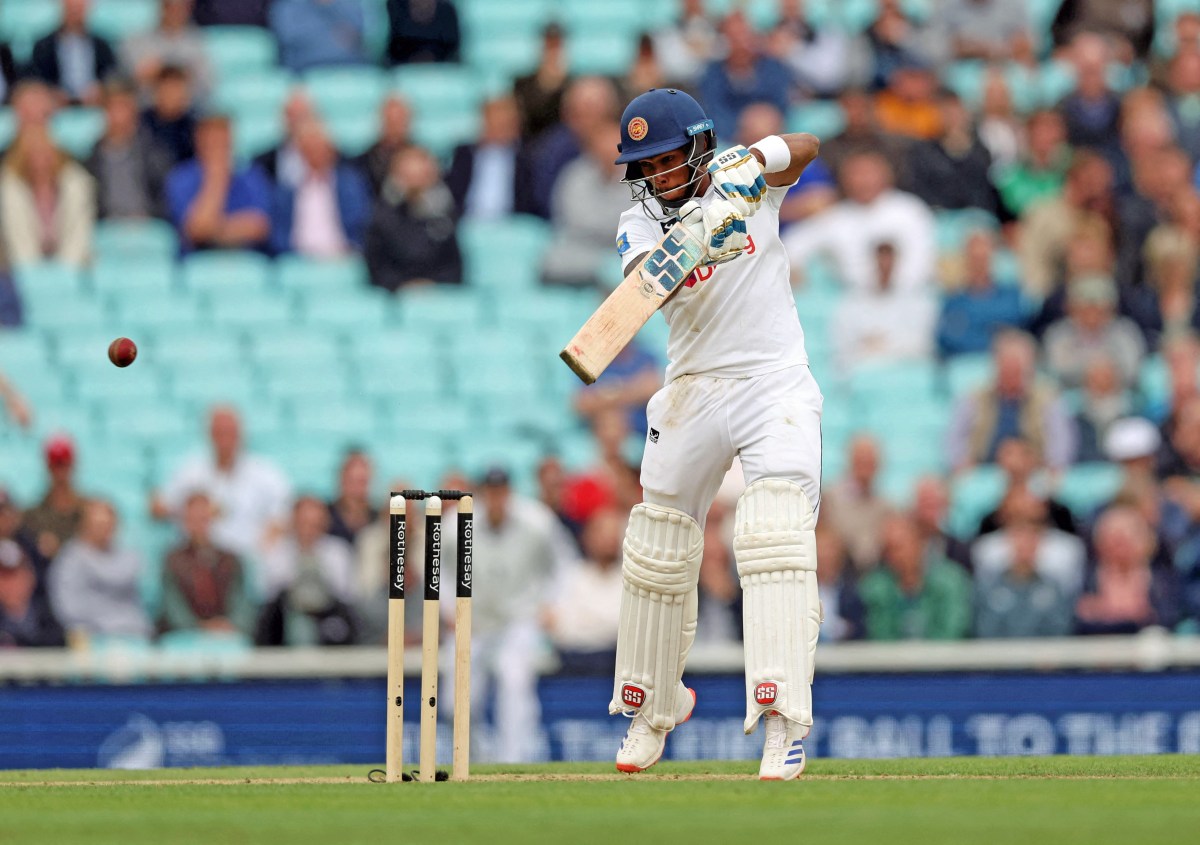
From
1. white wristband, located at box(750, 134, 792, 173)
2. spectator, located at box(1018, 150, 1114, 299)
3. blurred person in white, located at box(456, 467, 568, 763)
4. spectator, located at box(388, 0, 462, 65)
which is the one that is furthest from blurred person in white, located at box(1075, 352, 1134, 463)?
white wristband, located at box(750, 134, 792, 173)

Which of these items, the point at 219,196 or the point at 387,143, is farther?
the point at 219,196

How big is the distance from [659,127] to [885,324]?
21.5 ft

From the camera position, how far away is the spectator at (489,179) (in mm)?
14156

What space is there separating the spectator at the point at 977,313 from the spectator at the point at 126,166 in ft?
16.8

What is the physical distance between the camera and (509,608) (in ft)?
36.4

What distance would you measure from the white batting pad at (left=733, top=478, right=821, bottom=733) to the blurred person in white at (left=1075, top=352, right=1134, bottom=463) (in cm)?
591

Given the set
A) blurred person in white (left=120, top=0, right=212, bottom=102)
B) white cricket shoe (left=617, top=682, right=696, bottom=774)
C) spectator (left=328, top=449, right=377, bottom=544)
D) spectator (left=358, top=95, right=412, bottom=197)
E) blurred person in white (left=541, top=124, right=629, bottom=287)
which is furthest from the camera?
blurred person in white (left=120, top=0, right=212, bottom=102)

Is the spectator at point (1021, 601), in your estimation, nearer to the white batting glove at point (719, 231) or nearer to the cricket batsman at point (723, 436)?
the cricket batsman at point (723, 436)

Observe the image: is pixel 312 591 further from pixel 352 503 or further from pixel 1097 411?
pixel 1097 411

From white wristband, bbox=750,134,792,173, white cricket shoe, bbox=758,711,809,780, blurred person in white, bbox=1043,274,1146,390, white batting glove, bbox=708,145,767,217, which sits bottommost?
white cricket shoe, bbox=758,711,809,780

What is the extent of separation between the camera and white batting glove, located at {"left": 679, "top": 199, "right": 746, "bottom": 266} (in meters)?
6.90

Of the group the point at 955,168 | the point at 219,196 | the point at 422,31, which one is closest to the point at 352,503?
the point at 219,196

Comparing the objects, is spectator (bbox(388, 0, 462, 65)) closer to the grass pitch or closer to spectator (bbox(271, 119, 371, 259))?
spectator (bbox(271, 119, 371, 259))

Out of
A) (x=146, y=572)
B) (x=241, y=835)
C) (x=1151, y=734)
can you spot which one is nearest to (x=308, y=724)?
(x=146, y=572)
